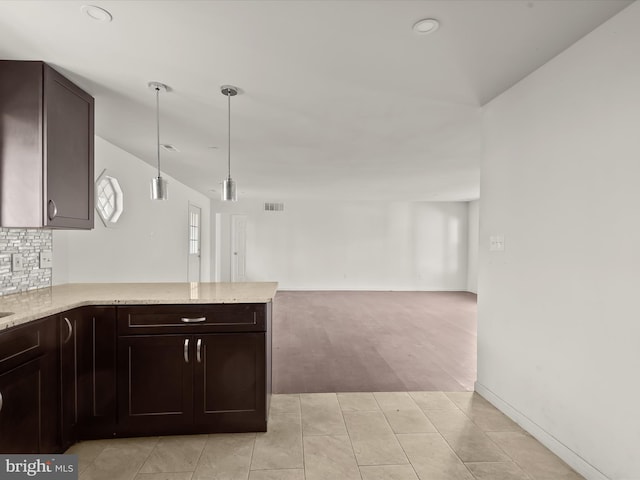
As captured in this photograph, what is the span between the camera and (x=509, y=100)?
2670 millimetres

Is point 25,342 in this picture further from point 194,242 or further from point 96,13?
point 194,242

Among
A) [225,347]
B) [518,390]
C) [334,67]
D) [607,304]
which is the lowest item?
[518,390]

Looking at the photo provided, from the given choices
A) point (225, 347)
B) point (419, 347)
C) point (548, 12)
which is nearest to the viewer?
point (548, 12)

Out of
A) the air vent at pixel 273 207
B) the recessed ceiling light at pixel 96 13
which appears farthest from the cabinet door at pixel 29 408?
the air vent at pixel 273 207

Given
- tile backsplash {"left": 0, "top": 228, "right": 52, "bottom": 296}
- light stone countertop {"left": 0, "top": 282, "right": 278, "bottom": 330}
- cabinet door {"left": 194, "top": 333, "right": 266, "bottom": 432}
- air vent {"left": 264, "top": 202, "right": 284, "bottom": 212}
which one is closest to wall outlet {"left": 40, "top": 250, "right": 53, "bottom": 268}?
tile backsplash {"left": 0, "top": 228, "right": 52, "bottom": 296}

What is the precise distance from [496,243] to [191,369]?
2.41 meters

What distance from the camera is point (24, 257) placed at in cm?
269

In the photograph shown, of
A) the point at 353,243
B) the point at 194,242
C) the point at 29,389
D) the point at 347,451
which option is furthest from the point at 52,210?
the point at 353,243

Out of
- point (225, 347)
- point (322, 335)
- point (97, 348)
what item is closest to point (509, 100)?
point (225, 347)

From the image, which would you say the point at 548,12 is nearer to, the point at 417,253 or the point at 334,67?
the point at 334,67

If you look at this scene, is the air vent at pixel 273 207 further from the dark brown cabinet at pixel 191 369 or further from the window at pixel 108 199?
the dark brown cabinet at pixel 191 369

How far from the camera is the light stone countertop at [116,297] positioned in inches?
78.7

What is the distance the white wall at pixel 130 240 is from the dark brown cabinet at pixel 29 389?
54.4 inches

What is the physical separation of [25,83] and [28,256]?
4.14 feet
